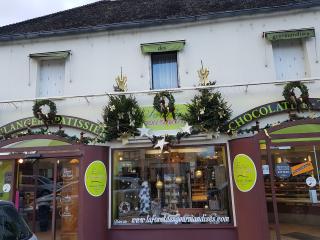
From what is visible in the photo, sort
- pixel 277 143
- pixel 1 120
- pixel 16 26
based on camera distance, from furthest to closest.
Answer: pixel 16 26 < pixel 1 120 < pixel 277 143

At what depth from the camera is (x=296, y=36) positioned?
975 cm

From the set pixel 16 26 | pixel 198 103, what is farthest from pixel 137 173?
pixel 16 26

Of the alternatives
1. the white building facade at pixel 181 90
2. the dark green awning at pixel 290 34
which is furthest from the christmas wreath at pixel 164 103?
the dark green awning at pixel 290 34

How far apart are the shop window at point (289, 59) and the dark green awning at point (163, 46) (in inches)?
112

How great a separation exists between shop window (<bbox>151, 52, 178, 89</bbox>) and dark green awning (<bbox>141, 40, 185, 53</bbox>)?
1.35 feet

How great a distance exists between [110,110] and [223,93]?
3303mm

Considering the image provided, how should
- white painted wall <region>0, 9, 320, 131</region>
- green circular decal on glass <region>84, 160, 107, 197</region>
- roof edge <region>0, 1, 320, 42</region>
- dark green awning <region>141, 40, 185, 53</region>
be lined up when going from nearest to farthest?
green circular decal on glass <region>84, 160, 107, 197</region>, white painted wall <region>0, 9, 320, 131</region>, roof edge <region>0, 1, 320, 42</region>, dark green awning <region>141, 40, 185, 53</region>

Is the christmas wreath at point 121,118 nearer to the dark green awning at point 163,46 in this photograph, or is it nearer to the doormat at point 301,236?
the dark green awning at point 163,46

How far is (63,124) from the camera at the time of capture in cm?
1032

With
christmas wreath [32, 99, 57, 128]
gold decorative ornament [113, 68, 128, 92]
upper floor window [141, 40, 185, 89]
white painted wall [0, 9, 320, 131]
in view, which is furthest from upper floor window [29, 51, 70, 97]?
upper floor window [141, 40, 185, 89]

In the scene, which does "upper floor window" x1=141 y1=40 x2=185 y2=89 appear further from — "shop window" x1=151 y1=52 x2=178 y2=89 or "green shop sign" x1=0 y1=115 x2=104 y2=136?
"green shop sign" x1=0 y1=115 x2=104 y2=136

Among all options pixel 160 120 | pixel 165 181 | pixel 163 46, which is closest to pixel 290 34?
pixel 163 46

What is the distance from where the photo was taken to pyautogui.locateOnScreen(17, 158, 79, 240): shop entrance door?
923cm

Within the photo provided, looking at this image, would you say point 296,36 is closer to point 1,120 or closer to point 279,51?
point 279,51
